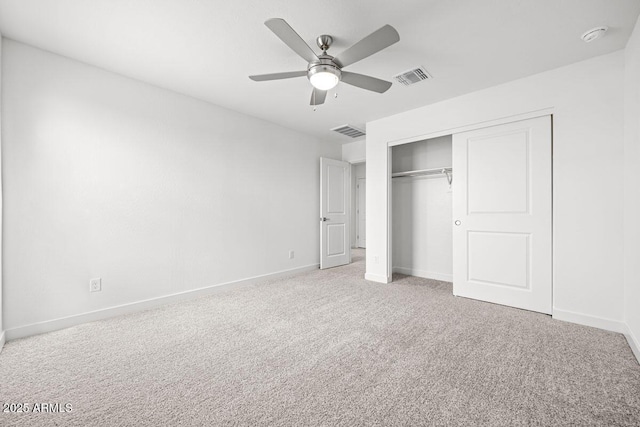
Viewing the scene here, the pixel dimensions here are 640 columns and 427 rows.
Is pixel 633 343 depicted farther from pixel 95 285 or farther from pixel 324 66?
pixel 95 285

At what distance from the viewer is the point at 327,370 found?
1.82m

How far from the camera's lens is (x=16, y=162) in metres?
2.32

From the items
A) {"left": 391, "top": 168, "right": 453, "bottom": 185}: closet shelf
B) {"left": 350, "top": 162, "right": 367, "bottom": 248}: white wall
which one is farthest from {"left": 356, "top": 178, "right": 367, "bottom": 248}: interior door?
{"left": 391, "top": 168, "right": 453, "bottom": 185}: closet shelf

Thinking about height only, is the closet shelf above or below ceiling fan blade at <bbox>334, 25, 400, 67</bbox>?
below

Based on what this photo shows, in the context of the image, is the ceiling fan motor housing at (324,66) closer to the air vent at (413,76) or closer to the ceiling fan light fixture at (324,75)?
the ceiling fan light fixture at (324,75)

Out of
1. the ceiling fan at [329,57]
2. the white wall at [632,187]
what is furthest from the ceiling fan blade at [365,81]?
the white wall at [632,187]

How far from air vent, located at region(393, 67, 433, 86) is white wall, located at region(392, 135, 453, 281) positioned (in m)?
1.50

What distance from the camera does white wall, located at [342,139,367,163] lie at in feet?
18.1

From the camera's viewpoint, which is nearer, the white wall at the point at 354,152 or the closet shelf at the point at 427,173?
the closet shelf at the point at 427,173

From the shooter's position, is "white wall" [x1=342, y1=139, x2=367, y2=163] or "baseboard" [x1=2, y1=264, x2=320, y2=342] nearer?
"baseboard" [x1=2, y1=264, x2=320, y2=342]

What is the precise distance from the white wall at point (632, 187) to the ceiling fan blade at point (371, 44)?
193 cm

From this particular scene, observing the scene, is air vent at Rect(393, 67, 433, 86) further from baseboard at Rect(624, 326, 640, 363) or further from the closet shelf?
baseboard at Rect(624, 326, 640, 363)

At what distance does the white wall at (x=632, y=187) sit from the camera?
2018mm

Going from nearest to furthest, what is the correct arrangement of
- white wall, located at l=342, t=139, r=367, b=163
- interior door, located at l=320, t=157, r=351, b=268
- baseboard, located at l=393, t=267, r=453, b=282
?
baseboard, located at l=393, t=267, r=453, b=282, interior door, located at l=320, t=157, r=351, b=268, white wall, located at l=342, t=139, r=367, b=163
